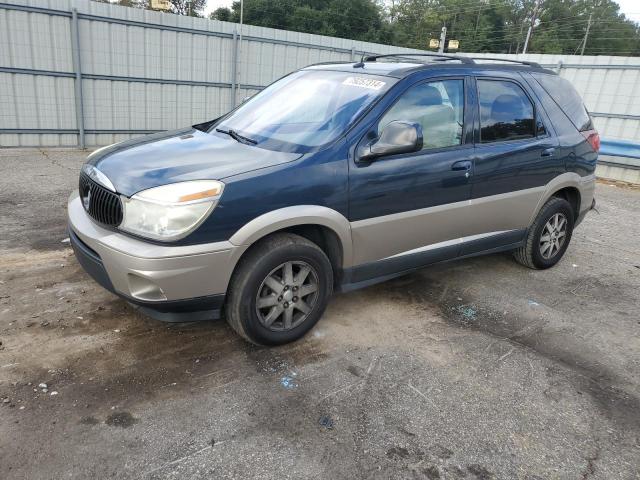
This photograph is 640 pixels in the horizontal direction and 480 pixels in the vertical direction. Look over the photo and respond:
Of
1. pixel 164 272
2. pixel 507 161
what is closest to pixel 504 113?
pixel 507 161

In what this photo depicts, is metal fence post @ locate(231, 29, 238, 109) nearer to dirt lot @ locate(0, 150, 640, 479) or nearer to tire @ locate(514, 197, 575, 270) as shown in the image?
dirt lot @ locate(0, 150, 640, 479)

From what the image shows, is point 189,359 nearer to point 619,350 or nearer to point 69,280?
point 69,280

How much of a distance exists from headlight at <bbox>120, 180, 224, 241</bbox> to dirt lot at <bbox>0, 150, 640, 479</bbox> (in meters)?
0.88

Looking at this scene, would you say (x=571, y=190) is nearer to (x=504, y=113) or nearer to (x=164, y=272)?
(x=504, y=113)

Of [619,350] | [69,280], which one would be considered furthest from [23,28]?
[619,350]

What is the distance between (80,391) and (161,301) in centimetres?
66

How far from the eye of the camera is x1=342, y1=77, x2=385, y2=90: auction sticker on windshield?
3.76 metres

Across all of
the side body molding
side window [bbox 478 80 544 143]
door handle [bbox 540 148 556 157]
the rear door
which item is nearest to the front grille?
the side body molding

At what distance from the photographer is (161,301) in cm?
297

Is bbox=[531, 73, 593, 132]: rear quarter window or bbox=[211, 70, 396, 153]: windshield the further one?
bbox=[531, 73, 593, 132]: rear quarter window

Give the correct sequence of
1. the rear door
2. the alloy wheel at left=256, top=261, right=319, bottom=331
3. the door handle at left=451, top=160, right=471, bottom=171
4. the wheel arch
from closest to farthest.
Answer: the alloy wheel at left=256, top=261, right=319, bottom=331 < the door handle at left=451, top=160, right=471, bottom=171 < the rear door < the wheel arch

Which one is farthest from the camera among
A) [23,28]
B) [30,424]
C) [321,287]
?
[23,28]

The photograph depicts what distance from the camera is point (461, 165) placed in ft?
13.1

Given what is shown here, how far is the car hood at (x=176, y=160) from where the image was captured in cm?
307
